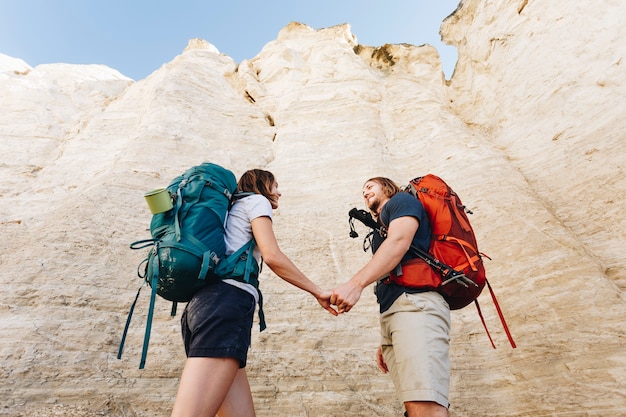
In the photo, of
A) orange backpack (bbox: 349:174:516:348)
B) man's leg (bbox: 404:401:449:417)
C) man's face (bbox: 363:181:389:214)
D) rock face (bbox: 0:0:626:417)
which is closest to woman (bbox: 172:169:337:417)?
orange backpack (bbox: 349:174:516:348)

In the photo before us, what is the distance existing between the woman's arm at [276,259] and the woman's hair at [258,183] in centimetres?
52

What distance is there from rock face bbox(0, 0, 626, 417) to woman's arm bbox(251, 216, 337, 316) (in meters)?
2.61

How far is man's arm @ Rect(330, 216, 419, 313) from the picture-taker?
2752 mm

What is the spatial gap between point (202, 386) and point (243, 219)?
3.98 ft

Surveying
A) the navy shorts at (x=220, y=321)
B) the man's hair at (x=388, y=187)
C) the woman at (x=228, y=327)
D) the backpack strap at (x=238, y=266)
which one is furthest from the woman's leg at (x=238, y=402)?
the man's hair at (x=388, y=187)

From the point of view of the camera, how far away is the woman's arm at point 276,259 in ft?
9.08

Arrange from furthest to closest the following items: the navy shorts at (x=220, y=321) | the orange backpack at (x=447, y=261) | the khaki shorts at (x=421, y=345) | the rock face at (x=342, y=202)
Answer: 1. the rock face at (x=342, y=202)
2. the orange backpack at (x=447, y=261)
3. the khaki shorts at (x=421, y=345)
4. the navy shorts at (x=220, y=321)

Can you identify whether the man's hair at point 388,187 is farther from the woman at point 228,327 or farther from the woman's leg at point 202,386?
the woman's leg at point 202,386

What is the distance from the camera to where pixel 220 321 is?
2486mm

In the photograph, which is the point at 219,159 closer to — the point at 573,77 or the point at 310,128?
the point at 310,128

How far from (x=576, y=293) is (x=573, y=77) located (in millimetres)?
6775

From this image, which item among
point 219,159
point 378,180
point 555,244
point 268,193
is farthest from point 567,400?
point 219,159

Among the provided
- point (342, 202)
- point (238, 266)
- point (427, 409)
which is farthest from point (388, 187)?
point (342, 202)

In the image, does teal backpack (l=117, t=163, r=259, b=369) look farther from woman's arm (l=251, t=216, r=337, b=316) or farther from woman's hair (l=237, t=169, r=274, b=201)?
woman's hair (l=237, t=169, r=274, b=201)
